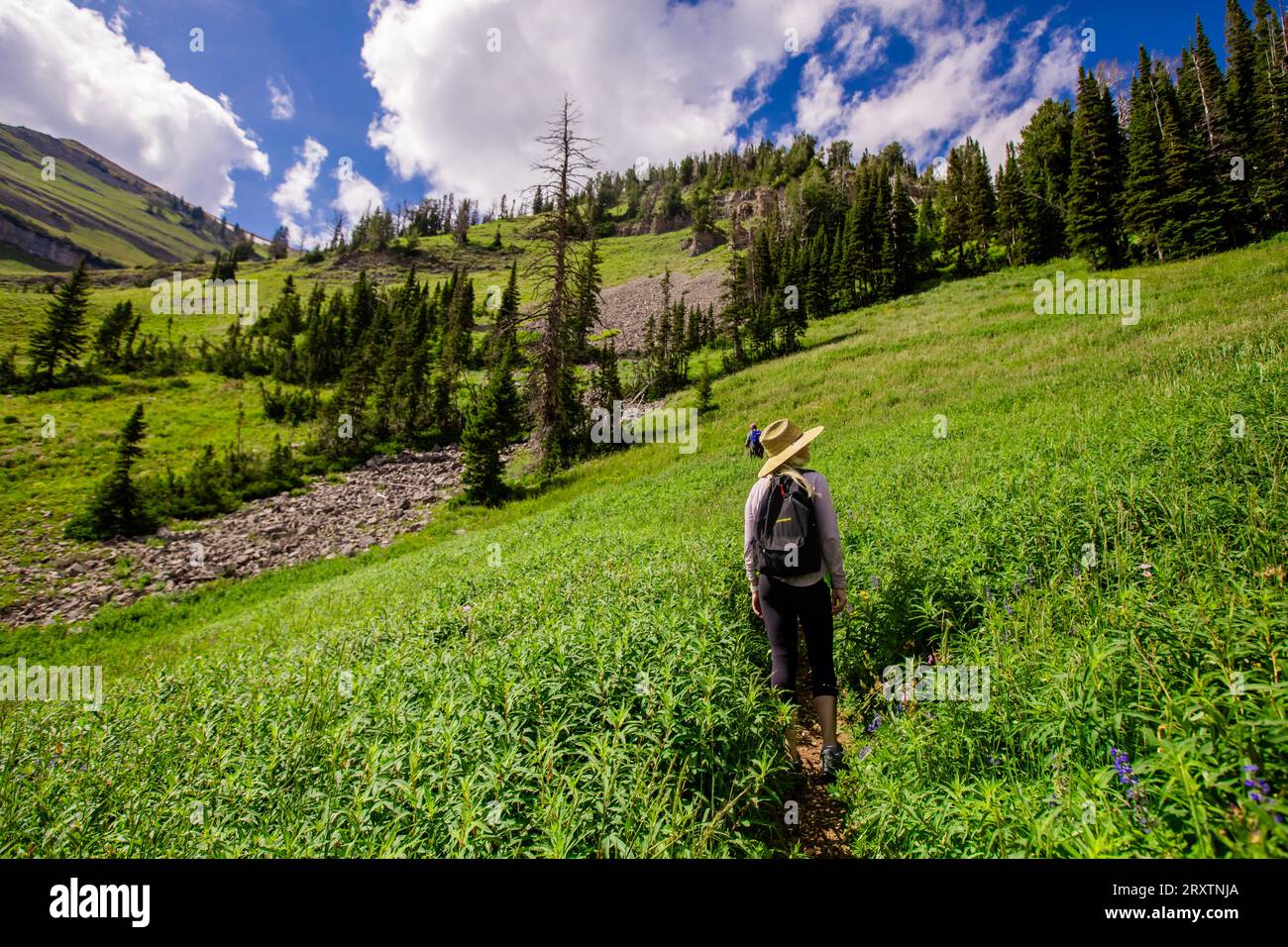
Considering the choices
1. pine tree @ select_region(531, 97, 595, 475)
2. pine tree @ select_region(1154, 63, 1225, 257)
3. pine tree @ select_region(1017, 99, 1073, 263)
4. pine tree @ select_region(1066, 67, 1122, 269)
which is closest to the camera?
pine tree @ select_region(531, 97, 595, 475)

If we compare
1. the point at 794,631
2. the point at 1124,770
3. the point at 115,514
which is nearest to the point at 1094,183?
the point at 794,631

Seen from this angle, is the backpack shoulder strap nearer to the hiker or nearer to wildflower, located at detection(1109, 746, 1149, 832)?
the hiker

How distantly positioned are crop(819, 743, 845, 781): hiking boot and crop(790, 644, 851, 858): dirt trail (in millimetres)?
109

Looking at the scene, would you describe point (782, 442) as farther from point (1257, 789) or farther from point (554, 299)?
point (554, 299)

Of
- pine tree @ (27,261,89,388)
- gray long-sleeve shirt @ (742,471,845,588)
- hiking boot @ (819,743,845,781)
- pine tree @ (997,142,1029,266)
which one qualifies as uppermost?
pine tree @ (997,142,1029,266)

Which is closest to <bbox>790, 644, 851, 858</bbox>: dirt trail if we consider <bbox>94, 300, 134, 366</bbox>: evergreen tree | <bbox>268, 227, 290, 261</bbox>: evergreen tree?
<bbox>94, 300, 134, 366</bbox>: evergreen tree

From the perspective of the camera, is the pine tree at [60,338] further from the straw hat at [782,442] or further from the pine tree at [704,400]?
the straw hat at [782,442]

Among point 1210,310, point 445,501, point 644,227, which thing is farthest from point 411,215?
point 1210,310

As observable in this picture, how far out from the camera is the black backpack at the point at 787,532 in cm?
408

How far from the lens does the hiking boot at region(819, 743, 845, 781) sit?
3.89 meters

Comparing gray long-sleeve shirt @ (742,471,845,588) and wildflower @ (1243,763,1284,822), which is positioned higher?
gray long-sleeve shirt @ (742,471,845,588)

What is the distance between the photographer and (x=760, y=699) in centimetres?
418
